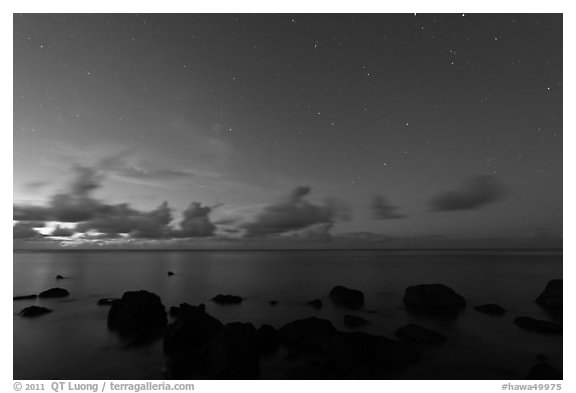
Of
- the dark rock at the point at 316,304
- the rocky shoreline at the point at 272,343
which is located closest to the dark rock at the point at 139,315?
the rocky shoreline at the point at 272,343

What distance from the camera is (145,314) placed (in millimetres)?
18188

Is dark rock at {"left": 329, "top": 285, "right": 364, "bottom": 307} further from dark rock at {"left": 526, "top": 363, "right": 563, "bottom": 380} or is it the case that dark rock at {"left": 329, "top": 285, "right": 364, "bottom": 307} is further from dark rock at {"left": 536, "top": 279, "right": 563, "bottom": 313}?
dark rock at {"left": 526, "top": 363, "right": 563, "bottom": 380}

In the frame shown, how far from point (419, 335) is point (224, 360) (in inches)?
380

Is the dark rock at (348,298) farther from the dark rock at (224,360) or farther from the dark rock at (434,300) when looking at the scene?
the dark rock at (224,360)

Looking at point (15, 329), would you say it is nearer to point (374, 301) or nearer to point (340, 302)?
point (340, 302)

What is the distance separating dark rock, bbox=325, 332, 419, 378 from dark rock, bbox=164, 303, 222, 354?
18.0 feet

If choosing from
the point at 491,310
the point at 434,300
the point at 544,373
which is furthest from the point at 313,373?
the point at 491,310

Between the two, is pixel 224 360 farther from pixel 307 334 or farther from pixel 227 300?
pixel 227 300

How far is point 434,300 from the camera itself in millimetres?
23094

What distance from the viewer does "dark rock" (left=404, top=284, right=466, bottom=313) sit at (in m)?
23.0

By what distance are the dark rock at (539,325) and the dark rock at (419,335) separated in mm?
6321

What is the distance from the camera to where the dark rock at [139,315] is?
1794 centimetres

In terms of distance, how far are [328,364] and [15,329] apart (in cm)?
1978
